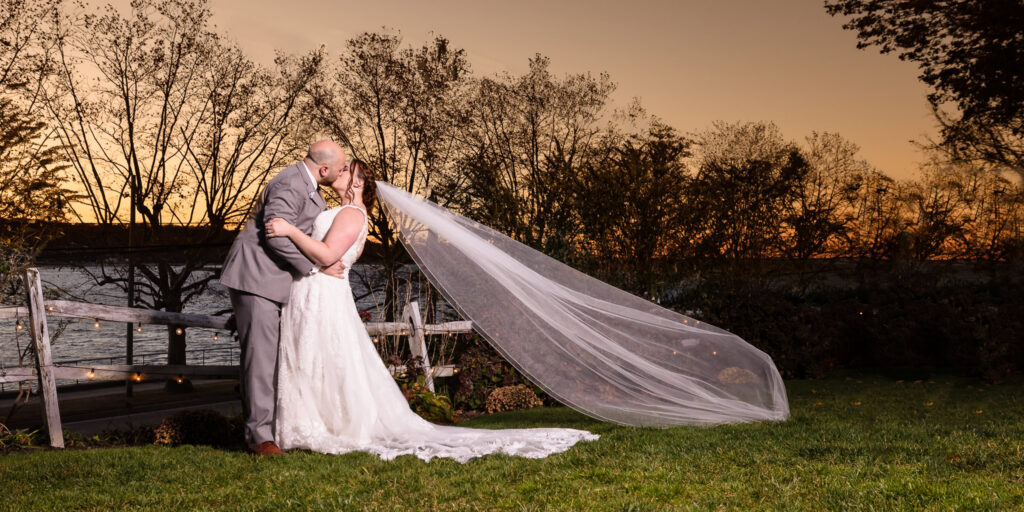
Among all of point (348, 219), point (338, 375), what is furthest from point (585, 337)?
point (348, 219)

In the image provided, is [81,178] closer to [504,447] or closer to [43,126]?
[43,126]

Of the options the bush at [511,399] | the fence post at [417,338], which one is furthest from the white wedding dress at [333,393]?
the bush at [511,399]

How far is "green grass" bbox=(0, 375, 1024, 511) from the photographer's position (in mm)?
4031

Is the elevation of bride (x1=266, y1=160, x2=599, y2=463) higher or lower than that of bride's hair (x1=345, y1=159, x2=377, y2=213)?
lower

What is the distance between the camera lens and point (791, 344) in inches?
484

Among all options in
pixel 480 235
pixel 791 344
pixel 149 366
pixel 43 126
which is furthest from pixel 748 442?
pixel 43 126

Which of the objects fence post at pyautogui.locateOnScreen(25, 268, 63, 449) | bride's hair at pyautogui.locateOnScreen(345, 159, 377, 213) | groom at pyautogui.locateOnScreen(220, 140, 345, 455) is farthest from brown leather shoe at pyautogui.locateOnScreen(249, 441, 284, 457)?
fence post at pyautogui.locateOnScreen(25, 268, 63, 449)

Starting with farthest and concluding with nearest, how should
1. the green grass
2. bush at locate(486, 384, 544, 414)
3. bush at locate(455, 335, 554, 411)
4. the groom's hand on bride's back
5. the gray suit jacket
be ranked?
bush at locate(455, 335, 554, 411) < bush at locate(486, 384, 544, 414) < the groom's hand on bride's back < the gray suit jacket < the green grass

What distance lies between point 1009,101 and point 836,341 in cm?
612

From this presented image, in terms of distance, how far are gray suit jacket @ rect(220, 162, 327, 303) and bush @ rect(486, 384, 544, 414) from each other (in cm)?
463

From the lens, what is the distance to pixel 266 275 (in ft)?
18.7

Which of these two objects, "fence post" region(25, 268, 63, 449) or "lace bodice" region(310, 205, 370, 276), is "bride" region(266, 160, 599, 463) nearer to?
"lace bodice" region(310, 205, 370, 276)

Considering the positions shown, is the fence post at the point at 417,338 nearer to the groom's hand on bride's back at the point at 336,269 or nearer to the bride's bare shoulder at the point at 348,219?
the groom's hand on bride's back at the point at 336,269

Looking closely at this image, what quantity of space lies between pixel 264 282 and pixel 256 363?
0.62 m
